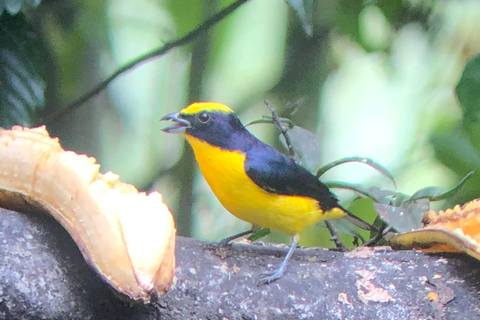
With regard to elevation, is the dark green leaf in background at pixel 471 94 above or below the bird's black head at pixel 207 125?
above

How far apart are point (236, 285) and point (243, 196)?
1.11 ft

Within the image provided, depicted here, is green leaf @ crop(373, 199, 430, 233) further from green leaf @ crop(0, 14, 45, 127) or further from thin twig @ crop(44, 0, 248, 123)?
green leaf @ crop(0, 14, 45, 127)

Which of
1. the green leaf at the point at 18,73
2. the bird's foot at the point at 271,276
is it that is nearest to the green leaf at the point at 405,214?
the bird's foot at the point at 271,276

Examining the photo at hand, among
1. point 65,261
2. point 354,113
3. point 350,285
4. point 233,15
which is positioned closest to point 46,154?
point 65,261

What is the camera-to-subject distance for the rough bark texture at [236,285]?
0.73 meters

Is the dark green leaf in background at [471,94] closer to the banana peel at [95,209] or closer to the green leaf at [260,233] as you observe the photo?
the green leaf at [260,233]

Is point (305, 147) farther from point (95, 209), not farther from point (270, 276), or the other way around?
point (95, 209)

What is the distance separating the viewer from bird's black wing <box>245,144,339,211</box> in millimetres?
1141

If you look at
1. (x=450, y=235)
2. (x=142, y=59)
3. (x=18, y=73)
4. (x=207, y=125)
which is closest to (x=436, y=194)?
(x=450, y=235)

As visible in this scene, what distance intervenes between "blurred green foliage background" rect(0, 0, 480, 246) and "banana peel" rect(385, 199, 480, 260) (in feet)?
3.30

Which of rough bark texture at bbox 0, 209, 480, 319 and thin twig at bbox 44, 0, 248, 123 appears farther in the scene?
thin twig at bbox 44, 0, 248, 123

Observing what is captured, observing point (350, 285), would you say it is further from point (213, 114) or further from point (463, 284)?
point (213, 114)

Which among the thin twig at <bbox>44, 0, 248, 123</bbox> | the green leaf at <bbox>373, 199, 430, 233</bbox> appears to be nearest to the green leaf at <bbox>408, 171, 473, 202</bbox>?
the green leaf at <bbox>373, 199, 430, 233</bbox>

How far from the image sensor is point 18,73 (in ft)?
5.13
